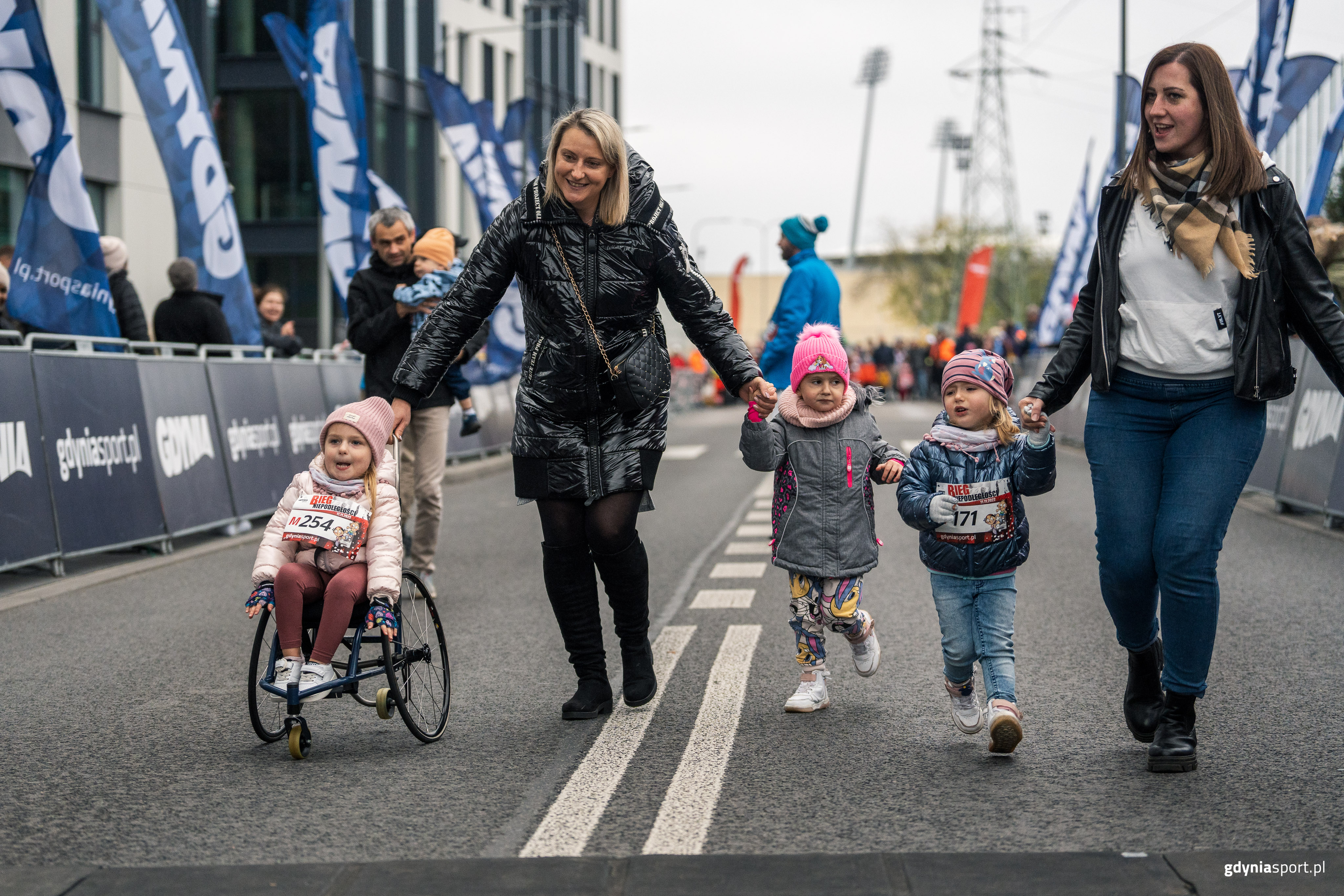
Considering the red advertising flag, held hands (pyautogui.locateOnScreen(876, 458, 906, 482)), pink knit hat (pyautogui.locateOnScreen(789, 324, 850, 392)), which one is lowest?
the red advertising flag

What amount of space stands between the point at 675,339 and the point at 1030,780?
54795 mm

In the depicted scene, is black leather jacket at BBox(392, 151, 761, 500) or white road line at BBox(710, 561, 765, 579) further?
white road line at BBox(710, 561, 765, 579)

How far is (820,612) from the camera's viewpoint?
531 centimetres

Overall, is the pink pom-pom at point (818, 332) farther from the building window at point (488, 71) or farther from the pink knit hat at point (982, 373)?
the building window at point (488, 71)

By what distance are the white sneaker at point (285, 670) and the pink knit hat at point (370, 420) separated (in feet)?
2.33

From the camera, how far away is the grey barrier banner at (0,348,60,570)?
8375 mm

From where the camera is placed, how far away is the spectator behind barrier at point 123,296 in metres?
11.2

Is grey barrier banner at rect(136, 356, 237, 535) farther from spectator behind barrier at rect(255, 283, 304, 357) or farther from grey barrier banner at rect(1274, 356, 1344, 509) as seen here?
grey barrier banner at rect(1274, 356, 1344, 509)

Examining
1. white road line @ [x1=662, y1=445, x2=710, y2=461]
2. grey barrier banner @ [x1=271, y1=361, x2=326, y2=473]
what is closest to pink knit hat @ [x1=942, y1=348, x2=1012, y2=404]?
grey barrier banner @ [x1=271, y1=361, x2=326, y2=473]

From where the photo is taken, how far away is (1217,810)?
4.01 meters

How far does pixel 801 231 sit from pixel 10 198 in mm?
15961

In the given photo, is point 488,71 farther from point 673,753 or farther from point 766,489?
point 673,753

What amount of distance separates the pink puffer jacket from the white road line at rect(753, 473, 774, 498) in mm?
9139

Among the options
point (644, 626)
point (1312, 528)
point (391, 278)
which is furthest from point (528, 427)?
point (1312, 528)
